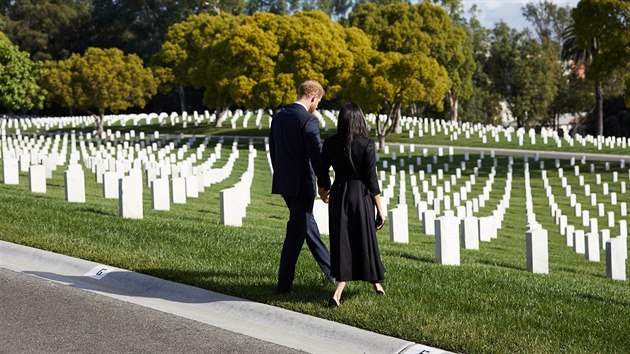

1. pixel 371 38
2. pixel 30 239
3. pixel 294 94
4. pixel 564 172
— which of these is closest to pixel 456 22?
pixel 371 38

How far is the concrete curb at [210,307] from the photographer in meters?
7.20

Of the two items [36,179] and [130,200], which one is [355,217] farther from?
[36,179]

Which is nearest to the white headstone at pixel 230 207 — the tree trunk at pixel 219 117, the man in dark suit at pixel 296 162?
the man in dark suit at pixel 296 162

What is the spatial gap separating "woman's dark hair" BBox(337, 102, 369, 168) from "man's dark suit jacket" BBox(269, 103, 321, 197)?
396 millimetres

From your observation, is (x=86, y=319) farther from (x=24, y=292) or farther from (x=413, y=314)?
(x=413, y=314)

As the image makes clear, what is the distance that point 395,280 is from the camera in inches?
362

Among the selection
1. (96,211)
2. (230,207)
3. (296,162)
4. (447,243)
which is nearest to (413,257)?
(447,243)

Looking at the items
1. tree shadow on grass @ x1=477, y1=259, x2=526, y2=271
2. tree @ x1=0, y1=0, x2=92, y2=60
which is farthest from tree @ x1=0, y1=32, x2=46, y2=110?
tree @ x1=0, y1=0, x2=92, y2=60

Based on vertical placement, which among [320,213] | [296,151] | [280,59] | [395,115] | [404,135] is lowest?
[320,213]

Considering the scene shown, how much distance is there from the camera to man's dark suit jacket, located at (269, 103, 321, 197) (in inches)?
327

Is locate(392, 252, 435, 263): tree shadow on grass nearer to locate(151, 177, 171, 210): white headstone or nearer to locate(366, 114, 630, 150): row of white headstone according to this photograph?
locate(151, 177, 171, 210): white headstone

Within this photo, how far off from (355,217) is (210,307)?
159 centimetres

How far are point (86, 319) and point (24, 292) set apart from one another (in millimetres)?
1321

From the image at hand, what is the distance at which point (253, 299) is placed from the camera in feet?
27.8
